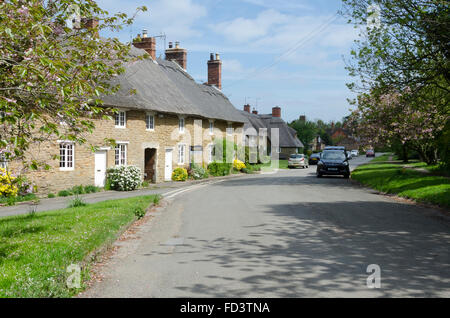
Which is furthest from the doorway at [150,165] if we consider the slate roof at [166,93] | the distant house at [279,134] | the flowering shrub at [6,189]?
the distant house at [279,134]

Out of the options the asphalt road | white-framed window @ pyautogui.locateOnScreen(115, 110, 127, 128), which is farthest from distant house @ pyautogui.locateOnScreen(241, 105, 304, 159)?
the asphalt road

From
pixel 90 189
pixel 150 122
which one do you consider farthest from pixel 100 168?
pixel 150 122

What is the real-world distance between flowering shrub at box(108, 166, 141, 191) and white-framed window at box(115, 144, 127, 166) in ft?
3.93

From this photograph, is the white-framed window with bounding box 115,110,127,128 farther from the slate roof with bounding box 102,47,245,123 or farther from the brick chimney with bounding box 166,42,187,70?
the brick chimney with bounding box 166,42,187,70

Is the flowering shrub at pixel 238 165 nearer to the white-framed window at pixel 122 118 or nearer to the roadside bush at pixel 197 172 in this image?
the roadside bush at pixel 197 172

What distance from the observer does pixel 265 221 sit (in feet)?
35.8

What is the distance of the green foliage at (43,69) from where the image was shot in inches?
223

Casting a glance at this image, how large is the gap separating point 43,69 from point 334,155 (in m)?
26.3

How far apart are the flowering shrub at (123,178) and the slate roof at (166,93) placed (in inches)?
149

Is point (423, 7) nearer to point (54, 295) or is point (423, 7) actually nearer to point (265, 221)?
point (265, 221)

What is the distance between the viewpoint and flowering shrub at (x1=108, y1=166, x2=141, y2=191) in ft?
78.0

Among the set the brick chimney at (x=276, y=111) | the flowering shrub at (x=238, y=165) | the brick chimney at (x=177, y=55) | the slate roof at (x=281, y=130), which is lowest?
the flowering shrub at (x=238, y=165)

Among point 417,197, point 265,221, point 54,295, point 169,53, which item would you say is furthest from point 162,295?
point 169,53

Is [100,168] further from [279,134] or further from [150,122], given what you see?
[279,134]
